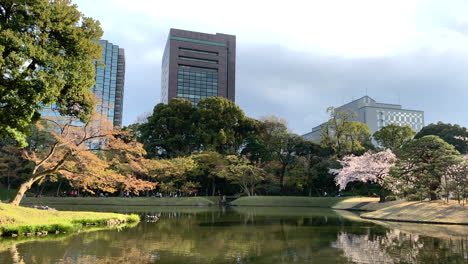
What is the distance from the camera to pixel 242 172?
1740 inches

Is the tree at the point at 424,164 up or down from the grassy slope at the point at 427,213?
up

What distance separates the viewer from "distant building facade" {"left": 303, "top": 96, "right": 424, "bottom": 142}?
95887 millimetres

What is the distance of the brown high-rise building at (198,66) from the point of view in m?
89.8

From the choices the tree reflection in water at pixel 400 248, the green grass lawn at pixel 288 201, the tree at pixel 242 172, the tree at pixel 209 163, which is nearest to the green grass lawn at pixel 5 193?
the tree at pixel 209 163

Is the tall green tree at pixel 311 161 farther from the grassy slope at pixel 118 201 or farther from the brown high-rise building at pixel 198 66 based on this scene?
the brown high-rise building at pixel 198 66

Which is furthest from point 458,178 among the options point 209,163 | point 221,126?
point 221,126

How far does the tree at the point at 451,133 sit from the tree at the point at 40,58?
45.3m

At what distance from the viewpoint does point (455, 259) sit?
363 inches

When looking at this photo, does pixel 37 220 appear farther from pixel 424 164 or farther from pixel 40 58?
pixel 424 164

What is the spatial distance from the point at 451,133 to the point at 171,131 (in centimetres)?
3794

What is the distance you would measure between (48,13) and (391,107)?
102m

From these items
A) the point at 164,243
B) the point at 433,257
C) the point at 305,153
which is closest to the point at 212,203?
the point at 305,153

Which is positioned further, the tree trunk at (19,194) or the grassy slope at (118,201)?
the grassy slope at (118,201)

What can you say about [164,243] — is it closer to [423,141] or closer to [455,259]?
[455,259]
